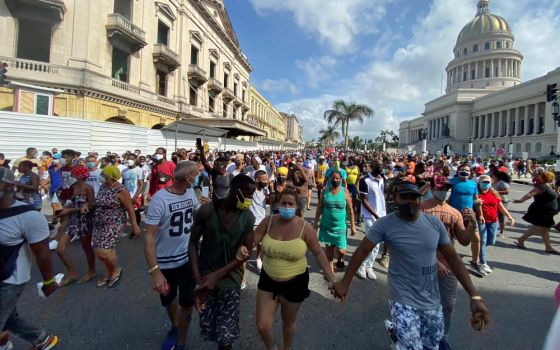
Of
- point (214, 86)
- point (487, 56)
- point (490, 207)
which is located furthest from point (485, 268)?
point (487, 56)

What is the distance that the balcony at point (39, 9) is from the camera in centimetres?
1513

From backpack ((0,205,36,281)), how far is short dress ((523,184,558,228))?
317 inches

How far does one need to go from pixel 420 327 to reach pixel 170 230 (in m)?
2.21

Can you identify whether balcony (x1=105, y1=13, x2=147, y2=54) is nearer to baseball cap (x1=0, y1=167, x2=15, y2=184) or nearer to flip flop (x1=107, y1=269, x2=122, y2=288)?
flip flop (x1=107, y1=269, x2=122, y2=288)

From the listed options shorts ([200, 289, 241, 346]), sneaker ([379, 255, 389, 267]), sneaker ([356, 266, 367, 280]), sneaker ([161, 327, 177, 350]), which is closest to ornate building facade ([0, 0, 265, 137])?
sneaker ([161, 327, 177, 350])

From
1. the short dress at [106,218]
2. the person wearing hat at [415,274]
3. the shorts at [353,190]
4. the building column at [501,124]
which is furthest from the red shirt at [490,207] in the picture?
the building column at [501,124]

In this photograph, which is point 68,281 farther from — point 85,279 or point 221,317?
point 221,317

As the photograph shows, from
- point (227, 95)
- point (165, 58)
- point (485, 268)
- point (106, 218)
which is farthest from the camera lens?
point (227, 95)

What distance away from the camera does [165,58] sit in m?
22.9

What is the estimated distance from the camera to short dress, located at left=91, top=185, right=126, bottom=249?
3756 millimetres

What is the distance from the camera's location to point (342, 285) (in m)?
2.31

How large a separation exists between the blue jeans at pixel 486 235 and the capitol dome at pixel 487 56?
287 ft

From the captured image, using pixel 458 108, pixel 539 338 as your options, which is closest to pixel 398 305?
pixel 539 338

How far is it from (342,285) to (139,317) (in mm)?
2418
